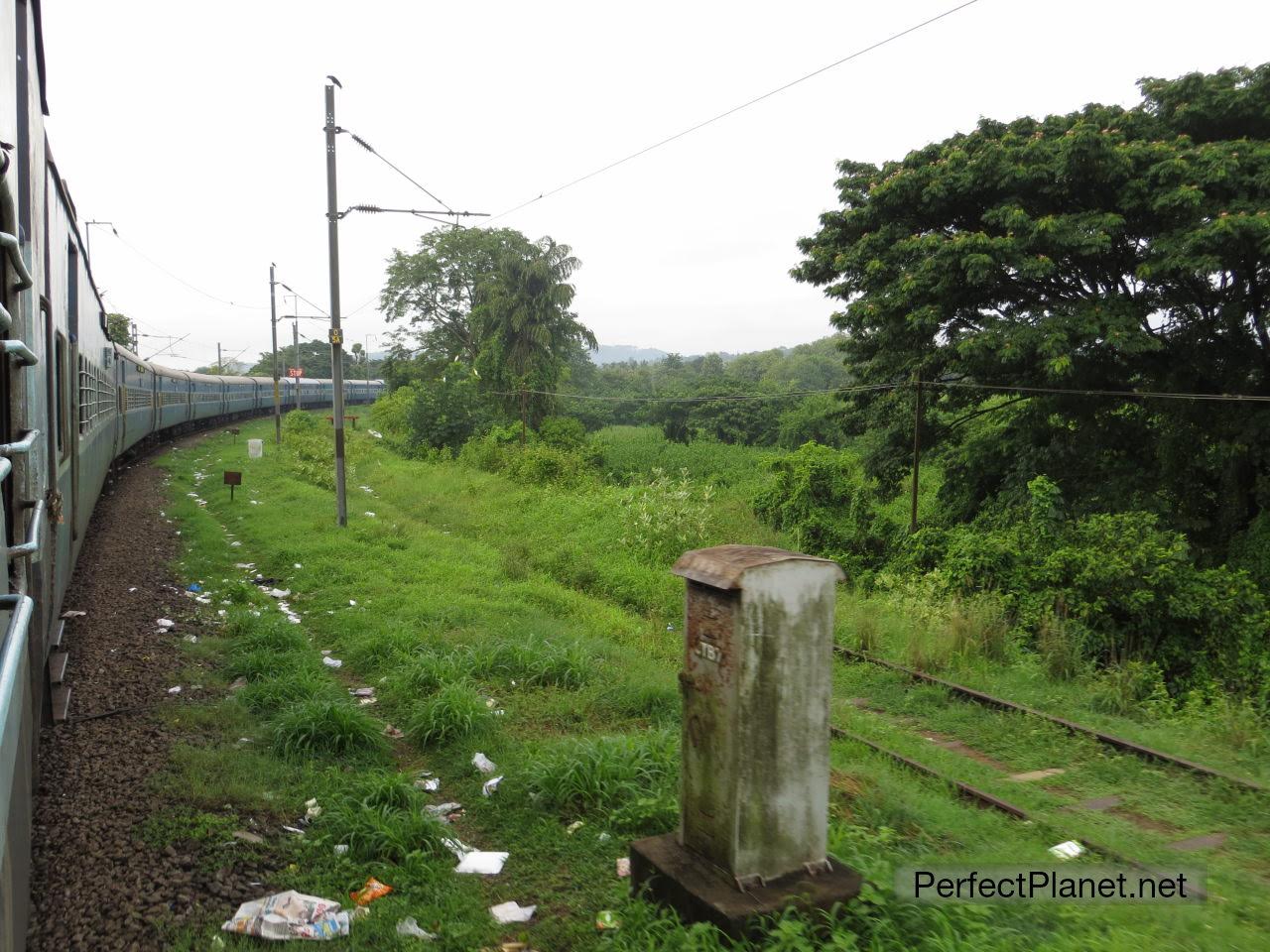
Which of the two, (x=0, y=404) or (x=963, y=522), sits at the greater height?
(x=0, y=404)

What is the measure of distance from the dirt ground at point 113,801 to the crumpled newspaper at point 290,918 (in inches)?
Result: 5.5

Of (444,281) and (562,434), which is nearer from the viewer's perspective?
(562,434)

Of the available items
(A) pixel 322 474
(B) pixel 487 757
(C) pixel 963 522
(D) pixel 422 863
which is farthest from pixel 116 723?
(A) pixel 322 474

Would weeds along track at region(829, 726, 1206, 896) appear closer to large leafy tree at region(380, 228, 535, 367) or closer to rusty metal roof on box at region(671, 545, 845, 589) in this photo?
rusty metal roof on box at region(671, 545, 845, 589)

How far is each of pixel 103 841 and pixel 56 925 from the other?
0.66 metres

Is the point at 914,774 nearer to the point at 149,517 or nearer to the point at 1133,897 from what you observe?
the point at 1133,897

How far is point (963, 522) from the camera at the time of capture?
45.1 feet

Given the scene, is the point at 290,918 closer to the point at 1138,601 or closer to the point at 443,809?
the point at 443,809

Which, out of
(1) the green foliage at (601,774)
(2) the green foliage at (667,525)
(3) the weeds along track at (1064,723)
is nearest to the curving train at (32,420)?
(1) the green foliage at (601,774)

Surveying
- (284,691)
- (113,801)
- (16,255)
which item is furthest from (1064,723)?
(16,255)

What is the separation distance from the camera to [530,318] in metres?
28.9

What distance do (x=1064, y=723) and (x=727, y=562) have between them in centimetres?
437

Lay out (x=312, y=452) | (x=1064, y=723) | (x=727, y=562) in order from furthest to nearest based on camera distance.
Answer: (x=312, y=452) → (x=1064, y=723) → (x=727, y=562)

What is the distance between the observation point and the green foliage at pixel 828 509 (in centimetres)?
1370
